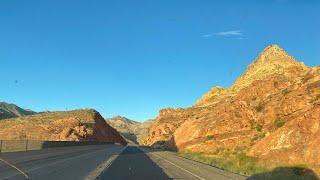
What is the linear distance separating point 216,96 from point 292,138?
421 ft

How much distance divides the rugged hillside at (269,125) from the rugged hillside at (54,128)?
3733cm

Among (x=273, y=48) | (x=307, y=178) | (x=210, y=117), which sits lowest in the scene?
(x=307, y=178)

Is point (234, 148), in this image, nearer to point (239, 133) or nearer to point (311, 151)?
point (239, 133)

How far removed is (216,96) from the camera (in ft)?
554

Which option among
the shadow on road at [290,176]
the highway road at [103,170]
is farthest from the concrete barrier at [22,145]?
the shadow on road at [290,176]

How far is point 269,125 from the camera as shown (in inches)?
2395

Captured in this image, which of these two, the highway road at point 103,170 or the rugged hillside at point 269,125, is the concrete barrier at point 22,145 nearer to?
the highway road at point 103,170

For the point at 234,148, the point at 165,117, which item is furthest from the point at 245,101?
the point at 165,117

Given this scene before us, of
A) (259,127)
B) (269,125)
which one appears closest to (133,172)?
(269,125)

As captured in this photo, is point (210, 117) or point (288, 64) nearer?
point (210, 117)

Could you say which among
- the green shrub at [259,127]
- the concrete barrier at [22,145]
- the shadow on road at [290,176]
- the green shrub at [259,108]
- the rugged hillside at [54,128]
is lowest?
the shadow on road at [290,176]

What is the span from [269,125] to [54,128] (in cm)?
9964

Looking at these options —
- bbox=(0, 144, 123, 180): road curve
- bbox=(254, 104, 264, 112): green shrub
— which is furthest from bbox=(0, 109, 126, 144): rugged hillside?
bbox=(0, 144, 123, 180): road curve

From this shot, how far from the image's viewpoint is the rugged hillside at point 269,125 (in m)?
38.6
